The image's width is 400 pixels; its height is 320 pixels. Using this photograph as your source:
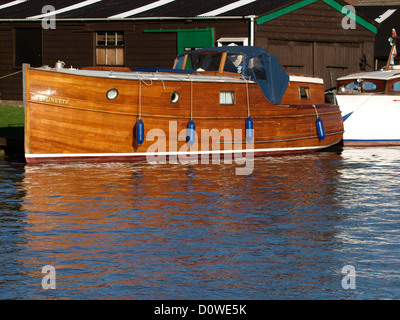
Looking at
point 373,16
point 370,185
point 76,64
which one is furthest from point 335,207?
point 373,16

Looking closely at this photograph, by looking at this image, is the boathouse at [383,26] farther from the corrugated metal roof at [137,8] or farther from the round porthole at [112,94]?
the round porthole at [112,94]

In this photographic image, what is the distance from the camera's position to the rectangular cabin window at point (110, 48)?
31.0 meters

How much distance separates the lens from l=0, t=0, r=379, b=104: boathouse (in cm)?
2911

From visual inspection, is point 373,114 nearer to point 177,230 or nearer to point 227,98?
point 227,98

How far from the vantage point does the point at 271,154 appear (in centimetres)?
2155

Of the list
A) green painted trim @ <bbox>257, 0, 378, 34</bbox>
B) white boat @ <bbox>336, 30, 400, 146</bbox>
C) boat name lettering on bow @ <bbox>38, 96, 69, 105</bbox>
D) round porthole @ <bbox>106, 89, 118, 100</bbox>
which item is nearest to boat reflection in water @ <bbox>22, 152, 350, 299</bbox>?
boat name lettering on bow @ <bbox>38, 96, 69, 105</bbox>

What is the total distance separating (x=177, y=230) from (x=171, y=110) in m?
8.04

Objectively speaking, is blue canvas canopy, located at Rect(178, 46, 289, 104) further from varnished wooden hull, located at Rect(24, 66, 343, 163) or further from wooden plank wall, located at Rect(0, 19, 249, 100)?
wooden plank wall, located at Rect(0, 19, 249, 100)

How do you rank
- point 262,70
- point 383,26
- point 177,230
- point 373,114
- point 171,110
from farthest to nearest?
point 383,26
point 373,114
point 262,70
point 171,110
point 177,230

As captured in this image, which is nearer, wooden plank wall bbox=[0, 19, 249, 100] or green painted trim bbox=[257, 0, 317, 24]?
green painted trim bbox=[257, 0, 317, 24]

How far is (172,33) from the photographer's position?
29797 mm

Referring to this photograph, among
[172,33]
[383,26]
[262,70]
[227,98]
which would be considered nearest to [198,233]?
[227,98]

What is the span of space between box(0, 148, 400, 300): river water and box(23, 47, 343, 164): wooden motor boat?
899mm

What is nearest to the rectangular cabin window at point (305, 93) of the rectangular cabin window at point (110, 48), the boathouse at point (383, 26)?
the rectangular cabin window at point (110, 48)
